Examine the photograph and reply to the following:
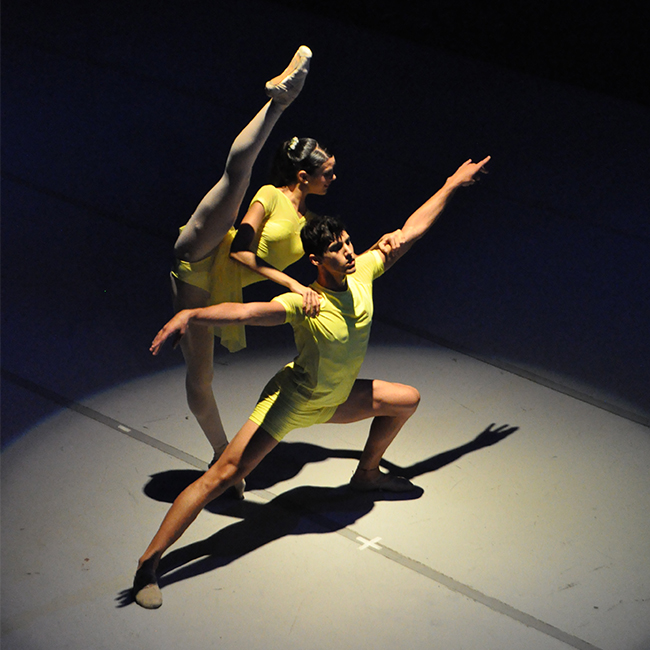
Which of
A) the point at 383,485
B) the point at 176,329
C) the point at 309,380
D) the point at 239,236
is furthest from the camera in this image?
the point at 383,485

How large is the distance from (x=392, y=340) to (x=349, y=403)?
1.18m

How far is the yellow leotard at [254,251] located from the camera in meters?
3.15

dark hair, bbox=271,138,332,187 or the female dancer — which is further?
dark hair, bbox=271,138,332,187

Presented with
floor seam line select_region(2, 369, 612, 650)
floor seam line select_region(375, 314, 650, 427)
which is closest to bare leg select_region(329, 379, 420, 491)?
floor seam line select_region(2, 369, 612, 650)

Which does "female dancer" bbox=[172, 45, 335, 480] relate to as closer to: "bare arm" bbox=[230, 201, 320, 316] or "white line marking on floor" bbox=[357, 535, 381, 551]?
"bare arm" bbox=[230, 201, 320, 316]

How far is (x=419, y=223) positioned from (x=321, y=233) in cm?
62

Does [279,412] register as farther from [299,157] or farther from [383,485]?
[299,157]

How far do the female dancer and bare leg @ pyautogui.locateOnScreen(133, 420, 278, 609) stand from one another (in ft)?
1.36

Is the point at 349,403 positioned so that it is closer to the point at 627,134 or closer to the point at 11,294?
the point at 11,294

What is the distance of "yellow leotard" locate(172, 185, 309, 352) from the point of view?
10.3ft

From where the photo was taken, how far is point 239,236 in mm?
3102

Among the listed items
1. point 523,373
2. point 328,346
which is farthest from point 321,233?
point 523,373

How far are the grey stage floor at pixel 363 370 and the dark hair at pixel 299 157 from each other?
1.11 meters

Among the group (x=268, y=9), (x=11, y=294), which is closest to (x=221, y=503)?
(x=11, y=294)
